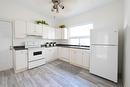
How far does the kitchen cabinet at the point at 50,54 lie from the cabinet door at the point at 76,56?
1.24 m

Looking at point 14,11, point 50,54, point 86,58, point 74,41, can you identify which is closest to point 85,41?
point 74,41

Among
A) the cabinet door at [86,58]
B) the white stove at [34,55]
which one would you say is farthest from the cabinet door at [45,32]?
the cabinet door at [86,58]

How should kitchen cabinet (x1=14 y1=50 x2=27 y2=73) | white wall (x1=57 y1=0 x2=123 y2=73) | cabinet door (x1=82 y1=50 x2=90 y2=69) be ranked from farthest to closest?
cabinet door (x1=82 y1=50 x2=90 y2=69)
kitchen cabinet (x1=14 y1=50 x2=27 y2=73)
white wall (x1=57 y1=0 x2=123 y2=73)

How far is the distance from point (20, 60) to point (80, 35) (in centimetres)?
307

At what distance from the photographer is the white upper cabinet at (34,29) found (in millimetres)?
3538

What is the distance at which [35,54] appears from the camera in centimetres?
344

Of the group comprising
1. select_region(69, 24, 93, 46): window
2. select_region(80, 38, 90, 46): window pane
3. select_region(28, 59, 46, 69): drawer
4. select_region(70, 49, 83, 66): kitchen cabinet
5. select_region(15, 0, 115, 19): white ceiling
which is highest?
select_region(15, 0, 115, 19): white ceiling

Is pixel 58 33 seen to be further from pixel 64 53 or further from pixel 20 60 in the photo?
pixel 20 60

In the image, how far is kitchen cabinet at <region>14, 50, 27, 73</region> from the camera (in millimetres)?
2814

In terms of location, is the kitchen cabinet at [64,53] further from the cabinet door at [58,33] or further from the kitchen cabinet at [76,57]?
the cabinet door at [58,33]

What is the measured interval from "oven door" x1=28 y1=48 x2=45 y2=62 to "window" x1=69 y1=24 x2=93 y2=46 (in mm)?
1928

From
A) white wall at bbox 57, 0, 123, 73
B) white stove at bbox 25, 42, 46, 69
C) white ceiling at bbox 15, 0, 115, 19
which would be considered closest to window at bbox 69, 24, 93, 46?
white wall at bbox 57, 0, 123, 73

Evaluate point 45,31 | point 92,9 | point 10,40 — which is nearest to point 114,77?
point 92,9

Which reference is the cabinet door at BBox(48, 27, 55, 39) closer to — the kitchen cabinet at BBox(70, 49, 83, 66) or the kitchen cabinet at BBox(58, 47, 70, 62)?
the kitchen cabinet at BBox(58, 47, 70, 62)
